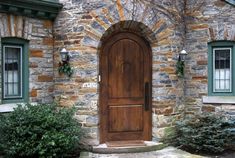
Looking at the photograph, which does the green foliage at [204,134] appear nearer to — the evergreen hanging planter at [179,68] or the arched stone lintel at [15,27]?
the evergreen hanging planter at [179,68]

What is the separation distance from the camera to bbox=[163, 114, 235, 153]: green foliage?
7469 millimetres

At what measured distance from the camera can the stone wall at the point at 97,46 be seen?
7.52m

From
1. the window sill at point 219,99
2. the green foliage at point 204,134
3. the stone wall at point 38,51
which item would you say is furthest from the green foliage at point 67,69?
the window sill at point 219,99

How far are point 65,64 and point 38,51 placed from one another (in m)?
0.73

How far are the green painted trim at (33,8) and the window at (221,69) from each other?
3.94 metres

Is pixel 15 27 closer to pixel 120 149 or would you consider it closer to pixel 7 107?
pixel 7 107

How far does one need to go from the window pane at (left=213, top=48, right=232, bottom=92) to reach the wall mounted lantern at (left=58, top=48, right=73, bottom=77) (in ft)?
11.9

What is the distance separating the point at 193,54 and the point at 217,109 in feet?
4.94

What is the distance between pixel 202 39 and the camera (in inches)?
331

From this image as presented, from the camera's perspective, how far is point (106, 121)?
7.80 m

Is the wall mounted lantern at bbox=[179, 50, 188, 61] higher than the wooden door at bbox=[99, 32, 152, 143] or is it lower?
higher

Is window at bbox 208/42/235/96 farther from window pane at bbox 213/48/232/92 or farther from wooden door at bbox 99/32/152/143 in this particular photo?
wooden door at bbox 99/32/152/143

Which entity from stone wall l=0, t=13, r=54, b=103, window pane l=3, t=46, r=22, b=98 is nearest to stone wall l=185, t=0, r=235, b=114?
stone wall l=0, t=13, r=54, b=103

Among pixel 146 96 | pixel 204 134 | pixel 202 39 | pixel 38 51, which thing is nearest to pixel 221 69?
pixel 202 39
